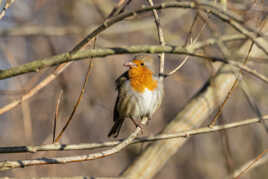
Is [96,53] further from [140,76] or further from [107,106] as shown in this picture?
[107,106]

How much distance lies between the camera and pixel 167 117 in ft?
27.7

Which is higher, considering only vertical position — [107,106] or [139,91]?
[107,106]

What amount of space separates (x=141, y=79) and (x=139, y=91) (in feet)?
0.48

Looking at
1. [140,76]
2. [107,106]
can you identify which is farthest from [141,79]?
[107,106]

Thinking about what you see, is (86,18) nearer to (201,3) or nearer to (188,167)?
(188,167)

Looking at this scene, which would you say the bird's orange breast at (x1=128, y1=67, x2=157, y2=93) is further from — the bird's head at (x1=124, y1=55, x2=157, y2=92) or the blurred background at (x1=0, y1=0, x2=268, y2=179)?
the blurred background at (x1=0, y1=0, x2=268, y2=179)

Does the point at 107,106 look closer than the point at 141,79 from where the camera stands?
No

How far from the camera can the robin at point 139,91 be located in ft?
14.3

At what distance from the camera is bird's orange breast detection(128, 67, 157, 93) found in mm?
4383

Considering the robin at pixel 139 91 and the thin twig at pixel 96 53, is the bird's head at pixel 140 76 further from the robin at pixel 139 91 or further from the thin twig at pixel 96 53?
the thin twig at pixel 96 53

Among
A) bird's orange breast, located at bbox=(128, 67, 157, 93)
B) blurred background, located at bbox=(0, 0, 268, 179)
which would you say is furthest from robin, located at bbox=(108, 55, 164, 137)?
blurred background, located at bbox=(0, 0, 268, 179)

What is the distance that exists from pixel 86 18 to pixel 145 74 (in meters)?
4.76

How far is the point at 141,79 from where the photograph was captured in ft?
14.5

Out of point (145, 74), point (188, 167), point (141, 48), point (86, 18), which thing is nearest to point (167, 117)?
point (188, 167)
